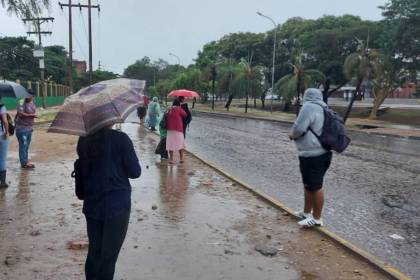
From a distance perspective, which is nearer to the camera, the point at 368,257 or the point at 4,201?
the point at 368,257

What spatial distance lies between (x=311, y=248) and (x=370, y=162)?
9.07m

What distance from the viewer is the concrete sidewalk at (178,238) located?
4.95 meters

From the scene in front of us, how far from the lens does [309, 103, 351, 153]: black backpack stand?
6312mm

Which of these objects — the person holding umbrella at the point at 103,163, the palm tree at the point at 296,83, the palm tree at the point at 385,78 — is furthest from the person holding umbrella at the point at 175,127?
the palm tree at the point at 296,83

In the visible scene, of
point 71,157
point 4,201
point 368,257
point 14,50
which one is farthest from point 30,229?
point 14,50

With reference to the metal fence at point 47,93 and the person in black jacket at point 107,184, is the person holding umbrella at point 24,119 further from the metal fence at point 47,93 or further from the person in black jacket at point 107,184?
the metal fence at point 47,93

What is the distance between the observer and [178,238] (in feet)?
19.6

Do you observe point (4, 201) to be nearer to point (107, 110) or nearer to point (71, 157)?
point (107, 110)

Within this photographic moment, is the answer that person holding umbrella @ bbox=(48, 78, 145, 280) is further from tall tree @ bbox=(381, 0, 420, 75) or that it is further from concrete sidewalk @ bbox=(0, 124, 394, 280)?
tall tree @ bbox=(381, 0, 420, 75)

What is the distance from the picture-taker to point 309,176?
6.46 metres

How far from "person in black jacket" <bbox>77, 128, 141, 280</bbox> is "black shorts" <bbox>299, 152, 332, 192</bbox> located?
10.2 ft

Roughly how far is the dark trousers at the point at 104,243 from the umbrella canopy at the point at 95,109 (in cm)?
69

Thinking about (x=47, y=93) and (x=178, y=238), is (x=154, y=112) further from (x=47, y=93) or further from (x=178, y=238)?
(x=47, y=93)

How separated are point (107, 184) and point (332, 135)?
3410mm
